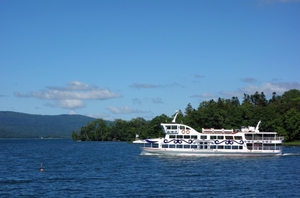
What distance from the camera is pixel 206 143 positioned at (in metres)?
101

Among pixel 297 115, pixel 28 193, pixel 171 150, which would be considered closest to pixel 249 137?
pixel 171 150

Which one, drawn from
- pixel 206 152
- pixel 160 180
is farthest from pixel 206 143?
pixel 160 180

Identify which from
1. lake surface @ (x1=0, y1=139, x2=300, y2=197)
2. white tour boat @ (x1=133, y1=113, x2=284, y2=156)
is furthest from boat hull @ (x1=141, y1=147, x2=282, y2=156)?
lake surface @ (x1=0, y1=139, x2=300, y2=197)

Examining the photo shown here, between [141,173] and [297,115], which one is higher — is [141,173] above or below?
below

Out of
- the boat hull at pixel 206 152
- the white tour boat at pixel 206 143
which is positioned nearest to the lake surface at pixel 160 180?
the boat hull at pixel 206 152

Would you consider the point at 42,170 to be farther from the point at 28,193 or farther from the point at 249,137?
the point at 249,137

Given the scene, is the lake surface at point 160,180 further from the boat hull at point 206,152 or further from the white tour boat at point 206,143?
the white tour boat at point 206,143

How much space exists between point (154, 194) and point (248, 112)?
137739 millimetres

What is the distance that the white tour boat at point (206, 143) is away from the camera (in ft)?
330

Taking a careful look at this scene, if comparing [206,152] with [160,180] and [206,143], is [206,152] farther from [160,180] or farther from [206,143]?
[160,180]

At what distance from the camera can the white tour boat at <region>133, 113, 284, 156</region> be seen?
330ft

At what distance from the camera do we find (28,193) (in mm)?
49875

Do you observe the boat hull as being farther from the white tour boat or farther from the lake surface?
the lake surface

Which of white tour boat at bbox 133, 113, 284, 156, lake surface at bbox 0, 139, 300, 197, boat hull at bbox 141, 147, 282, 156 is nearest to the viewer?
lake surface at bbox 0, 139, 300, 197
